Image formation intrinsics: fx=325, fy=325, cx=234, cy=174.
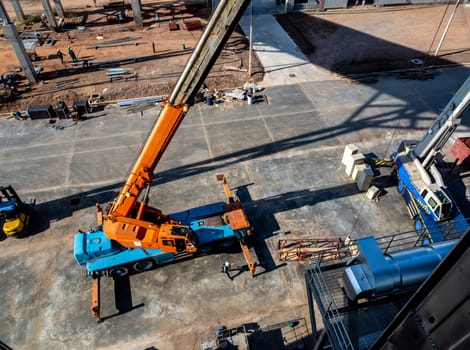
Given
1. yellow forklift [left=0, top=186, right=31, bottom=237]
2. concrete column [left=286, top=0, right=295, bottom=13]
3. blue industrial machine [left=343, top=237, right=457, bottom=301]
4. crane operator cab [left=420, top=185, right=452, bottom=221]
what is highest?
blue industrial machine [left=343, top=237, right=457, bottom=301]

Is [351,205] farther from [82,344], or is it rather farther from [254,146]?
[82,344]

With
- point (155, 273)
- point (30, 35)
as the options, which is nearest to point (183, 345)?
point (155, 273)

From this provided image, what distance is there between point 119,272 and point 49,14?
34342mm

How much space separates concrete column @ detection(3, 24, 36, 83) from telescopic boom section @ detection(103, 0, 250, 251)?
2151 cm

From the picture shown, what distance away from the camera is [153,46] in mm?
33750

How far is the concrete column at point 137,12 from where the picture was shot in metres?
36.5

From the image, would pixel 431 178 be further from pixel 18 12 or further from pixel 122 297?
pixel 18 12

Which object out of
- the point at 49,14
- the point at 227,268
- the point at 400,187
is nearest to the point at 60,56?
the point at 49,14

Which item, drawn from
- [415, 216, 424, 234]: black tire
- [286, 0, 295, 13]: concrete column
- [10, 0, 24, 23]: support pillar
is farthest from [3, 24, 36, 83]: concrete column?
[415, 216, 424, 234]: black tire

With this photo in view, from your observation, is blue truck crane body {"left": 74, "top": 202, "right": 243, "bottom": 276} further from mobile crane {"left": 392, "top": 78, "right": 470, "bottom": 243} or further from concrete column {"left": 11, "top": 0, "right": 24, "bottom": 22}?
concrete column {"left": 11, "top": 0, "right": 24, "bottom": 22}

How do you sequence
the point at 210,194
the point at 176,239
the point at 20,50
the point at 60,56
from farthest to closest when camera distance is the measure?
the point at 60,56
the point at 20,50
the point at 210,194
the point at 176,239

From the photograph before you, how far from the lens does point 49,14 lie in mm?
36188

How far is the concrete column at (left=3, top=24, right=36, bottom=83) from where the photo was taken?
2581cm

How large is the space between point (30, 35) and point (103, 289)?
33.9 meters
